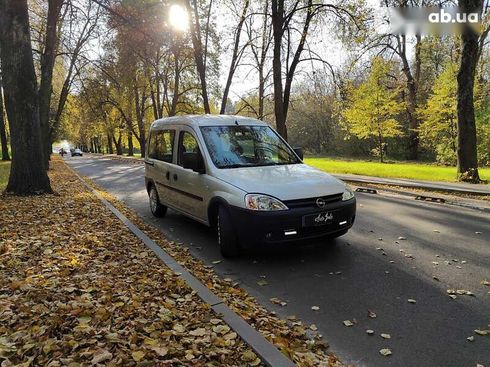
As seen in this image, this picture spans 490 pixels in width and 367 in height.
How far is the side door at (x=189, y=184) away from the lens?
652 centimetres

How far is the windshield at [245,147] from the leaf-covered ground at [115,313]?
1678 mm

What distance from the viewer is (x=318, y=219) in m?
5.51

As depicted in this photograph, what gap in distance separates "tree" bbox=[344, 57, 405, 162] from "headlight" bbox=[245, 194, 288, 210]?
113ft

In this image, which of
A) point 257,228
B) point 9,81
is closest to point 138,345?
point 257,228

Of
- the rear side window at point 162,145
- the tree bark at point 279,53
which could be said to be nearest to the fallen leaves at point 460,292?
the rear side window at point 162,145

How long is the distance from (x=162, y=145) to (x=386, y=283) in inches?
213

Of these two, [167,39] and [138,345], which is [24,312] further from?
[167,39]

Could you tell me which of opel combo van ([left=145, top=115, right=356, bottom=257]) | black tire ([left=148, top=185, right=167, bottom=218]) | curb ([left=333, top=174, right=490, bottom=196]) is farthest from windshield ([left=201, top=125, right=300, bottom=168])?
curb ([left=333, top=174, right=490, bottom=196])

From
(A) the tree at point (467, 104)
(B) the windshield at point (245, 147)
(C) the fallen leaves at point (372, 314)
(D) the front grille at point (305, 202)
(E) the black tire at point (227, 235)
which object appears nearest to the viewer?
(C) the fallen leaves at point (372, 314)

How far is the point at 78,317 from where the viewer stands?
3799 mm

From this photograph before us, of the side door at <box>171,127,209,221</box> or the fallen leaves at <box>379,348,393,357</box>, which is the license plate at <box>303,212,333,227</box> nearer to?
the side door at <box>171,127,209,221</box>

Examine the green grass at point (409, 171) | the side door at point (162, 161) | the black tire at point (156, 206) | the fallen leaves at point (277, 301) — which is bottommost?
the fallen leaves at point (277, 301)

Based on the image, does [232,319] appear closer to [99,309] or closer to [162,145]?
[99,309]

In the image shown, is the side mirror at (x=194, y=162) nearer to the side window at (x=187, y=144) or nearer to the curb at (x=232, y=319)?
the side window at (x=187, y=144)
